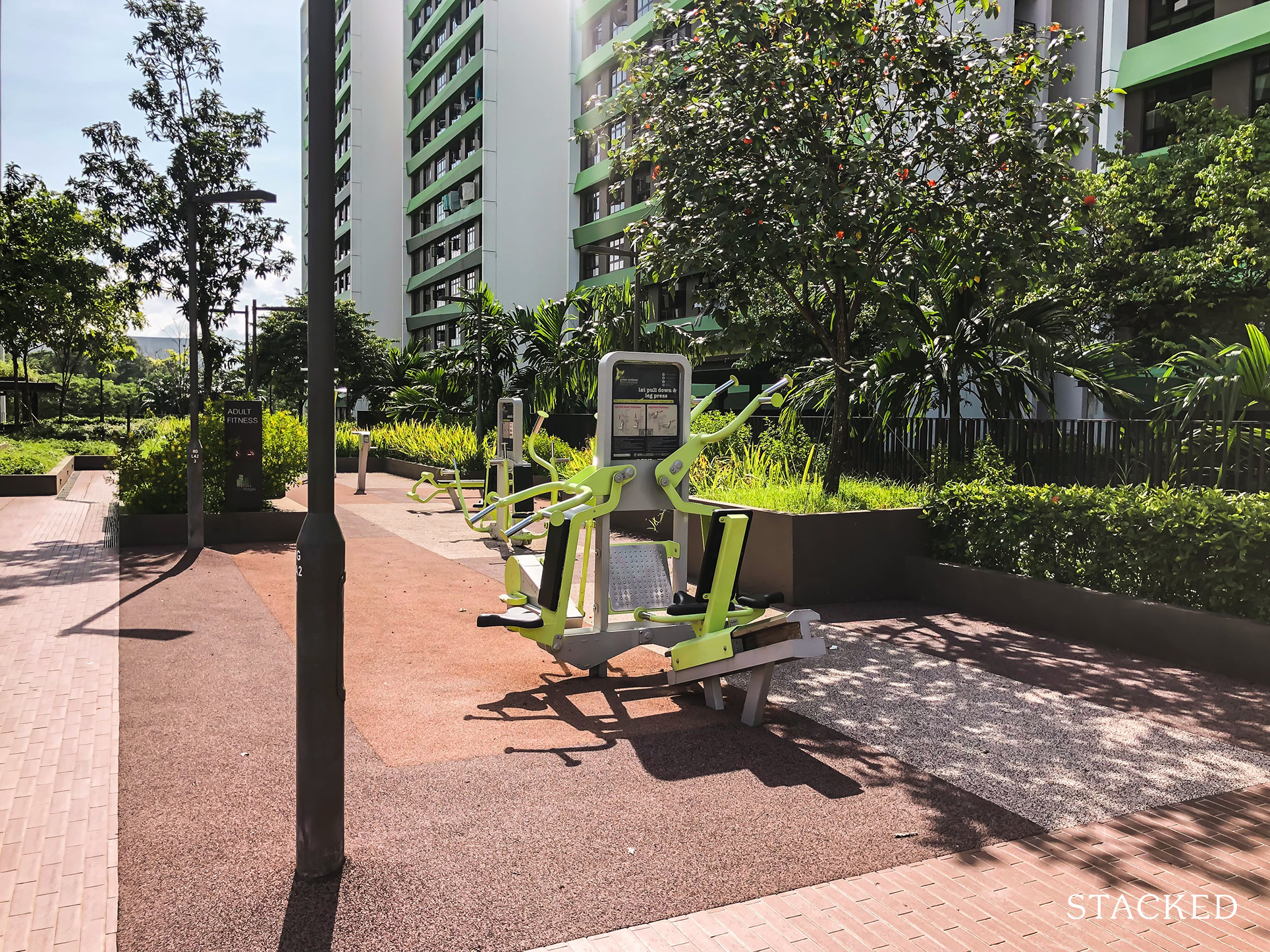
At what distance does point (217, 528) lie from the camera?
13.0m

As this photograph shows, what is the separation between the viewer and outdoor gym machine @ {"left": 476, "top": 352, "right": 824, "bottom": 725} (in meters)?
5.91

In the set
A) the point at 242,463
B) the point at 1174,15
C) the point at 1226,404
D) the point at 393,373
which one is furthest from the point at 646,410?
the point at 393,373

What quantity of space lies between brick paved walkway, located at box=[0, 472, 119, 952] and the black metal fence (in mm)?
8775

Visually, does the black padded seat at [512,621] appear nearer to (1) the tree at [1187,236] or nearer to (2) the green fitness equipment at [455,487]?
(2) the green fitness equipment at [455,487]

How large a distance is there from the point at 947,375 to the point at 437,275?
43.9 metres

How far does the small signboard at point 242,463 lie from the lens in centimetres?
1341

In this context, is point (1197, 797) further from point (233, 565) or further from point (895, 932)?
point (233, 565)

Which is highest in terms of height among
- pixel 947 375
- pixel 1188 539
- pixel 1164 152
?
pixel 1164 152

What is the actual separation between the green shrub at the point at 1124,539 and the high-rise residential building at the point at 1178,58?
63.7 feet

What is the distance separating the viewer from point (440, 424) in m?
29.3

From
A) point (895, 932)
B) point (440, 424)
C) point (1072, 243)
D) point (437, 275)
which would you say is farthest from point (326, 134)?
point (437, 275)

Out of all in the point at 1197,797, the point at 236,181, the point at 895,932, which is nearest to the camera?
the point at 895,932

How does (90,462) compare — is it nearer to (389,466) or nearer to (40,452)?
(40,452)

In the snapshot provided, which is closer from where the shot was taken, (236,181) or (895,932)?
(895,932)
